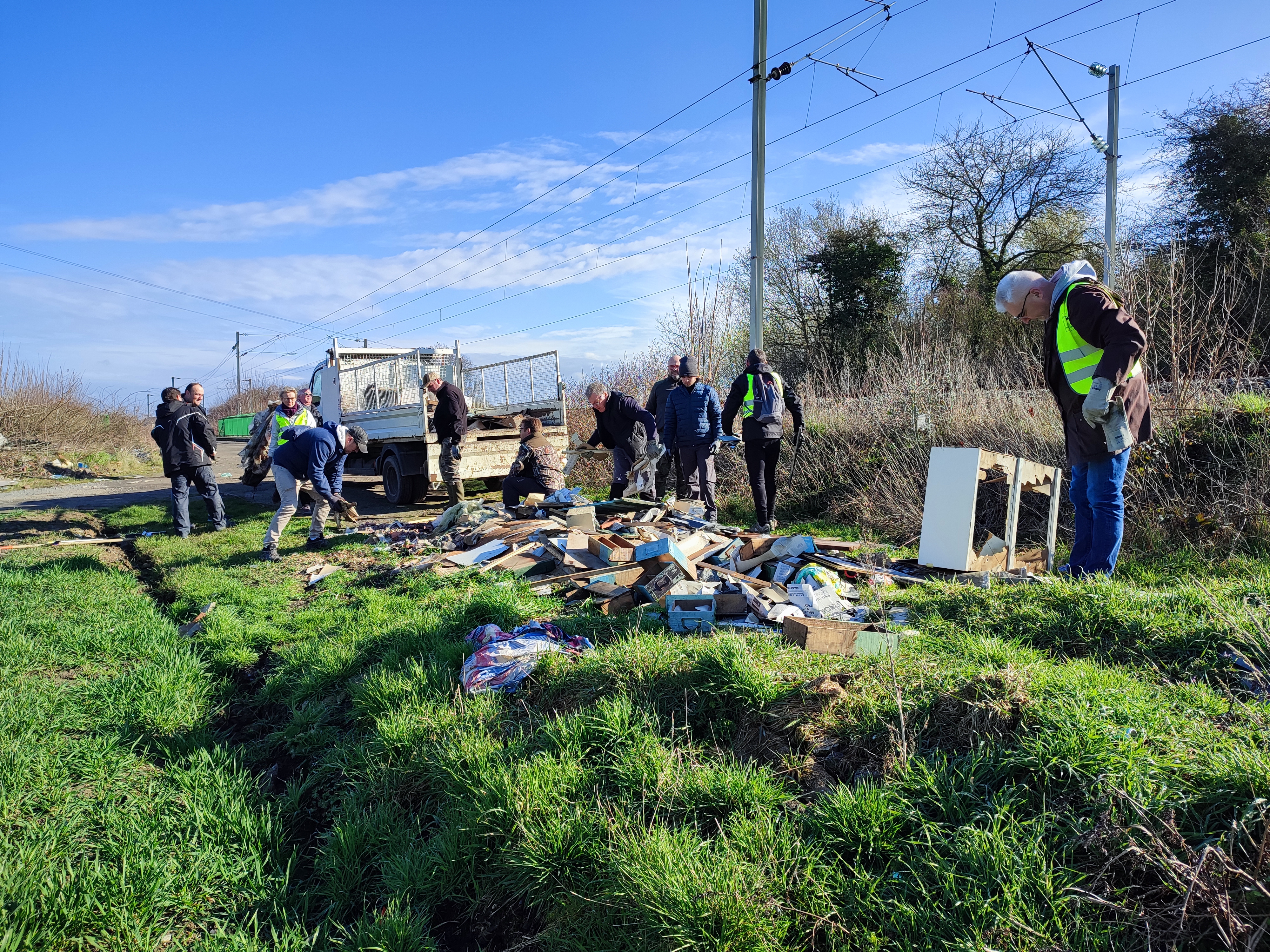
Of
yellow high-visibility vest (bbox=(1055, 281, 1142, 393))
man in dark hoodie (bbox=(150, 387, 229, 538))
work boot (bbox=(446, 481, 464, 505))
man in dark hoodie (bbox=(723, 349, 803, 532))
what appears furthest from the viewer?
work boot (bbox=(446, 481, 464, 505))

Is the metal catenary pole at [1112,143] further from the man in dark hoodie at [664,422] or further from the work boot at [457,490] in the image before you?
the work boot at [457,490]

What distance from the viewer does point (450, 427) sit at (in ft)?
36.8

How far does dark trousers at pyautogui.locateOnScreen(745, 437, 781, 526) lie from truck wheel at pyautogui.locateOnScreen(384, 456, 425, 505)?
6.37 metres

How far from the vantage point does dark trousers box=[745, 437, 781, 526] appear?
27.8ft

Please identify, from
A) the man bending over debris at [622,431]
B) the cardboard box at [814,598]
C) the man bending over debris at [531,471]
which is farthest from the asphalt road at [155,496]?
the cardboard box at [814,598]

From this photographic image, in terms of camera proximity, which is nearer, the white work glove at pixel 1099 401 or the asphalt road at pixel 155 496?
the white work glove at pixel 1099 401

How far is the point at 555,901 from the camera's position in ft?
7.82

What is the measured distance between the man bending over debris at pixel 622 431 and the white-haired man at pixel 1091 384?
5235 millimetres

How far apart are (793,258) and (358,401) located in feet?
53.7

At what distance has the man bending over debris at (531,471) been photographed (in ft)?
30.1

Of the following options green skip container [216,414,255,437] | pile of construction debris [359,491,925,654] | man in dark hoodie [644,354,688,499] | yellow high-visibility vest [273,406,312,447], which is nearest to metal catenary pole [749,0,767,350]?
man in dark hoodie [644,354,688,499]

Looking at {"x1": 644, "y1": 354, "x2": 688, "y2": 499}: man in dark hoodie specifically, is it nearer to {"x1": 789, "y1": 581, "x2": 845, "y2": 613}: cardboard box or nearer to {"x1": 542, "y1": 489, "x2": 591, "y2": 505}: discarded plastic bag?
{"x1": 542, "y1": 489, "x2": 591, "y2": 505}: discarded plastic bag

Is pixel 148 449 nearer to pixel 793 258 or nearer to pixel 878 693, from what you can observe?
pixel 793 258

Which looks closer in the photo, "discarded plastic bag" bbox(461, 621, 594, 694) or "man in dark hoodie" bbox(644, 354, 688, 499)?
"discarded plastic bag" bbox(461, 621, 594, 694)
